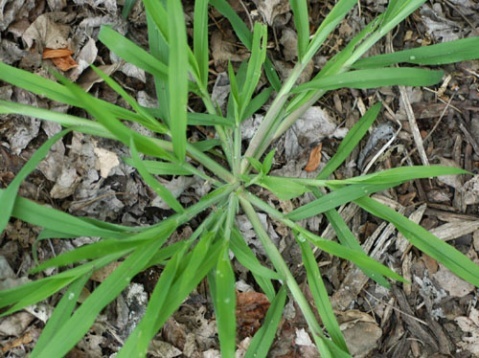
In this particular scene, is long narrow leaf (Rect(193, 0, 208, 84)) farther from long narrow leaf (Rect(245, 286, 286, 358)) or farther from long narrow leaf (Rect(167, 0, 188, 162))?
long narrow leaf (Rect(245, 286, 286, 358))

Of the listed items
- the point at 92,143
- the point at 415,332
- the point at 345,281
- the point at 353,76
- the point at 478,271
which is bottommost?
Answer: the point at 415,332

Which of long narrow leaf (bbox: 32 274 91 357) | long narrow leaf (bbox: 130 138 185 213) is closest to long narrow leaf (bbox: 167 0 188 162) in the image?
long narrow leaf (bbox: 130 138 185 213)

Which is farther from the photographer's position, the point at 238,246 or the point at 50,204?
the point at 50,204

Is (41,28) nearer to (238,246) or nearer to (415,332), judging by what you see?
(238,246)

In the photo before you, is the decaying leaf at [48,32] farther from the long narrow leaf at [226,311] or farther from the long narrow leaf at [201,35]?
the long narrow leaf at [226,311]

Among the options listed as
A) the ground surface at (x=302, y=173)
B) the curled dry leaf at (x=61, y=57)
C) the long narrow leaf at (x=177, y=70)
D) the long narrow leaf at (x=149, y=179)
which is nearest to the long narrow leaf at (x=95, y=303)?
the long narrow leaf at (x=149, y=179)

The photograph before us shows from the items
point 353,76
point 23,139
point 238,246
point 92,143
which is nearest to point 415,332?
point 238,246
